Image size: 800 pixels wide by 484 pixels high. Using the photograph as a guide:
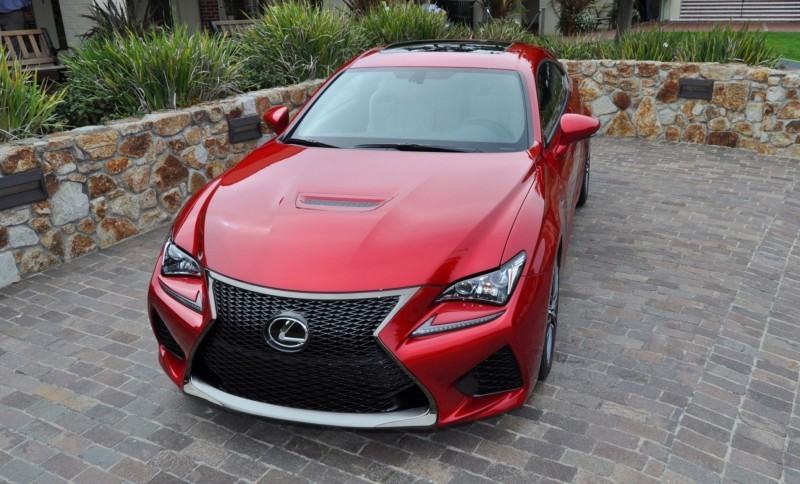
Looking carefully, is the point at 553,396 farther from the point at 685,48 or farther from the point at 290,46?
the point at 685,48

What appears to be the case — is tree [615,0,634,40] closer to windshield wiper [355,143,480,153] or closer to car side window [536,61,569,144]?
car side window [536,61,569,144]

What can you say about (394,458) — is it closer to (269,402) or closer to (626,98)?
(269,402)

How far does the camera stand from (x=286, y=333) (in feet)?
9.89

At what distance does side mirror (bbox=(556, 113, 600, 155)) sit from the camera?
4641mm

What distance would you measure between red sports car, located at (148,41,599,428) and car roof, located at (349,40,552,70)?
1.03 metres

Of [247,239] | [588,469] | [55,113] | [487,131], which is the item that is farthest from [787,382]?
[55,113]

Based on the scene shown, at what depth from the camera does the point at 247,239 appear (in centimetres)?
330

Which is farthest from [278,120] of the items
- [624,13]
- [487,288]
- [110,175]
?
[624,13]

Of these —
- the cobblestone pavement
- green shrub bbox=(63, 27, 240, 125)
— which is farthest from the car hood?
green shrub bbox=(63, 27, 240, 125)

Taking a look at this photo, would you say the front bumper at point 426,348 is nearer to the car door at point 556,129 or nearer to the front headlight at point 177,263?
the front headlight at point 177,263

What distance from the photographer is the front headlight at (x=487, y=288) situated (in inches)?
121

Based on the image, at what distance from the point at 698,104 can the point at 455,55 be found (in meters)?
5.69

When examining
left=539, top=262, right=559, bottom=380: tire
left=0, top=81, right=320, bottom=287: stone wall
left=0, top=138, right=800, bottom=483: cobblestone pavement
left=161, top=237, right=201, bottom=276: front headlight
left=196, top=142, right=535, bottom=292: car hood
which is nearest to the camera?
left=196, top=142, right=535, bottom=292: car hood

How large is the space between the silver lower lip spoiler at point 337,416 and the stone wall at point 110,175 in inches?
123
